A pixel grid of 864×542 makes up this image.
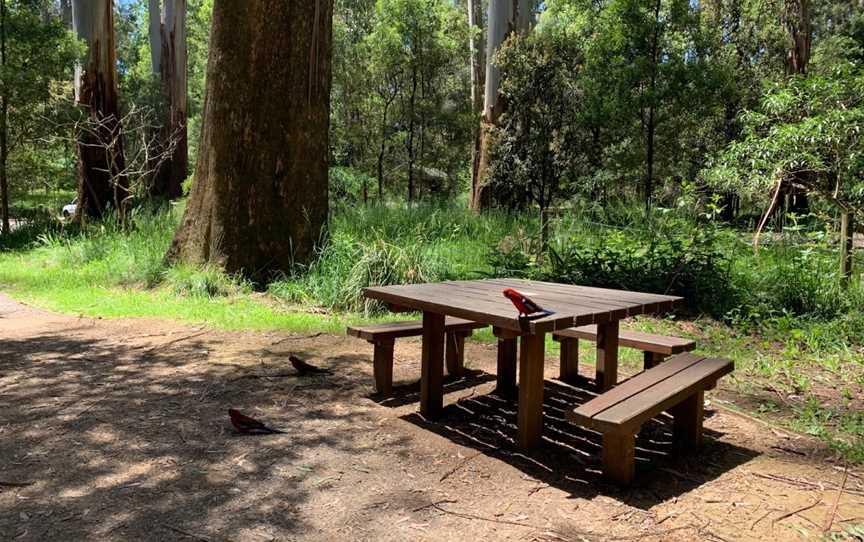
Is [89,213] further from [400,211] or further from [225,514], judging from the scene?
[225,514]

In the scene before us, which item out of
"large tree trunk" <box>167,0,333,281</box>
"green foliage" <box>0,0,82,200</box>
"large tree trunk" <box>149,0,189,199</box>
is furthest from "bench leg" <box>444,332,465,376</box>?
"large tree trunk" <box>149,0,189,199</box>

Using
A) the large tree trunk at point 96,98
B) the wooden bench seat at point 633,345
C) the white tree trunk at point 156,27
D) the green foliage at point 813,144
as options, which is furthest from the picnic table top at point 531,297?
the white tree trunk at point 156,27

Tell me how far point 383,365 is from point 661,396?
1919 millimetres

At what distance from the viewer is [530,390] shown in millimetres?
3373

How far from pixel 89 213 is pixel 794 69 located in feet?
56.6

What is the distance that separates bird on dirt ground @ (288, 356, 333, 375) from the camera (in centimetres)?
461

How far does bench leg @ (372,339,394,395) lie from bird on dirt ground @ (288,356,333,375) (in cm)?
62

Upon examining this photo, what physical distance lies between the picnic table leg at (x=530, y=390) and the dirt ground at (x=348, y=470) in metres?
0.09

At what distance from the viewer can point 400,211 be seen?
11898mm

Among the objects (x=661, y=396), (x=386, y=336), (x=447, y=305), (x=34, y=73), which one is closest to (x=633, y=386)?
(x=661, y=396)

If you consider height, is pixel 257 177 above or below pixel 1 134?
below

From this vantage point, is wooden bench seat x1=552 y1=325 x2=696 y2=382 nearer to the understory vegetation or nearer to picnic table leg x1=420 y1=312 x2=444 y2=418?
the understory vegetation

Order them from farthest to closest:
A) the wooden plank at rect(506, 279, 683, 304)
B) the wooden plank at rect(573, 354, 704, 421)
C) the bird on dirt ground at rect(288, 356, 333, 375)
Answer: the bird on dirt ground at rect(288, 356, 333, 375), the wooden plank at rect(506, 279, 683, 304), the wooden plank at rect(573, 354, 704, 421)

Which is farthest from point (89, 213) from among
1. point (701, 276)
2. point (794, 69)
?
point (794, 69)
